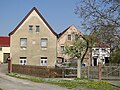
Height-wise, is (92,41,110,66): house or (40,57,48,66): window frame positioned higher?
(92,41,110,66): house

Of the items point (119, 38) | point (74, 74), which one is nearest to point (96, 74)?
point (74, 74)

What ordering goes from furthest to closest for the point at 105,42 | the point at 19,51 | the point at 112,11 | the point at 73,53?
the point at 73,53
the point at 19,51
the point at 105,42
the point at 112,11

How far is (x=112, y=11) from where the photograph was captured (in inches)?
1083

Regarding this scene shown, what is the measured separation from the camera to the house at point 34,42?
56.4 m

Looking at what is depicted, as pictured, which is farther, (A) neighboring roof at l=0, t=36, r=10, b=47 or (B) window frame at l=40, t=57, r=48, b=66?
(A) neighboring roof at l=0, t=36, r=10, b=47

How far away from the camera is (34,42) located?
57.3m

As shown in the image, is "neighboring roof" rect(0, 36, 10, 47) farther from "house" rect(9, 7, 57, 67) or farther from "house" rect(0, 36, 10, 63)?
"house" rect(9, 7, 57, 67)

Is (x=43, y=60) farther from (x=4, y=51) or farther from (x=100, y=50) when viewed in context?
(x=4, y=51)

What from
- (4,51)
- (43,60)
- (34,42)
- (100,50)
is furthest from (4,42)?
(100,50)

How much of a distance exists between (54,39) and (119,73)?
27591mm

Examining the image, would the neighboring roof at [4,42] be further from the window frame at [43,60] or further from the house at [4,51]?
the window frame at [43,60]

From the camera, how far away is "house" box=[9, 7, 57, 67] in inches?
2222

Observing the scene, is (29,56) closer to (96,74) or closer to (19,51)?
(19,51)

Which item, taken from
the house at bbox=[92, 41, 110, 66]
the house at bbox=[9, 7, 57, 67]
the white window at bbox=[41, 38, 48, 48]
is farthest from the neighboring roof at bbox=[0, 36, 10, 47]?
the house at bbox=[92, 41, 110, 66]
